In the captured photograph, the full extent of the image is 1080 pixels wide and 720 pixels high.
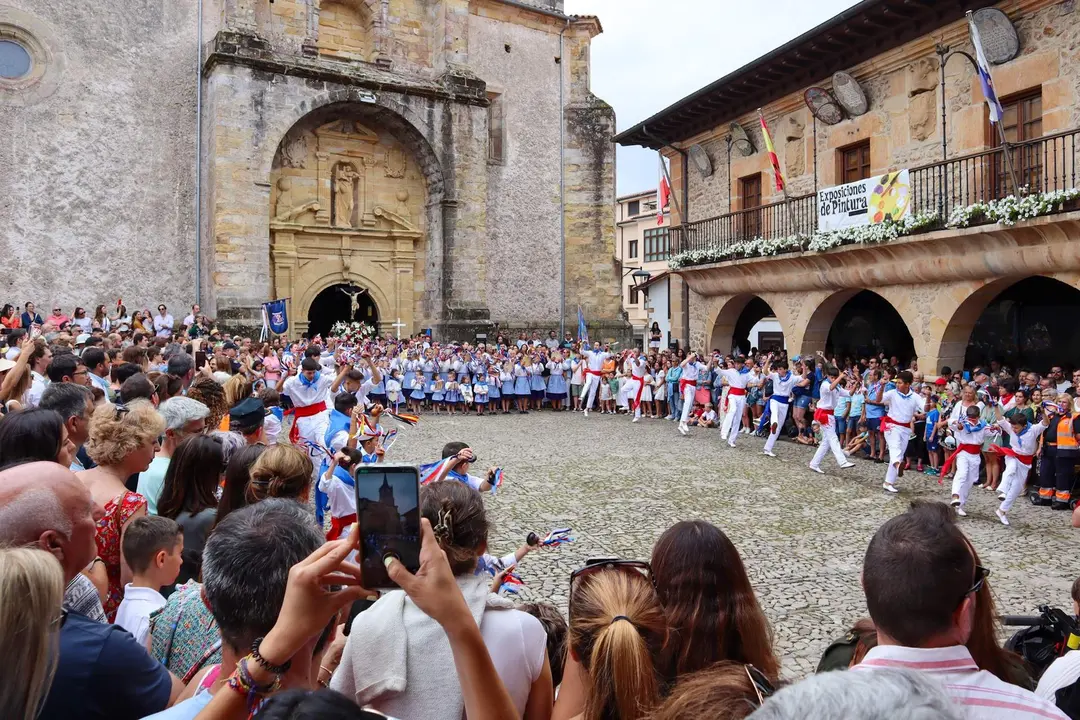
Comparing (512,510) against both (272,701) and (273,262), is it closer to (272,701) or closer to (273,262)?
(272,701)

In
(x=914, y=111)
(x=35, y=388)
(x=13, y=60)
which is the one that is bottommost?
(x=35, y=388)

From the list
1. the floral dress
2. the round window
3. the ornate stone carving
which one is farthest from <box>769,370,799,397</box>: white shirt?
the round window

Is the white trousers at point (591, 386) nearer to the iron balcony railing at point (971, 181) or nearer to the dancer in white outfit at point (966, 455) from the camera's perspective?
the iron balcony railing at point (971, 181)

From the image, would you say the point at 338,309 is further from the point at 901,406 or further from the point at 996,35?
the point at 996,35

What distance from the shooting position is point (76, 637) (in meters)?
2.08

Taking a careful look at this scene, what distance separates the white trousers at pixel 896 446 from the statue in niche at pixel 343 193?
62.9ft

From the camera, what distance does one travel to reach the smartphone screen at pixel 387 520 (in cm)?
188

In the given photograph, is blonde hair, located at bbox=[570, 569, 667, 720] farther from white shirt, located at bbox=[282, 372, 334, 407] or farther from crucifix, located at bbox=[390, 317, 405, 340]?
crucifix, located at bbox=[390, 317, 405, 340]

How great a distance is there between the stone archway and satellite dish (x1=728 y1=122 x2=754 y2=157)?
33.0 feet

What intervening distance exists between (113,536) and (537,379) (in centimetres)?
1984

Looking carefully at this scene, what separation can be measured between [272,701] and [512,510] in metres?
8.43

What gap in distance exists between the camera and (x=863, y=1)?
15594 mm

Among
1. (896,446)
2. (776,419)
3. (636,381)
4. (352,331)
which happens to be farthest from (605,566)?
(352,331)

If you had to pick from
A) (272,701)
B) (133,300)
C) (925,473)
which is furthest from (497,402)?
(272,701)
